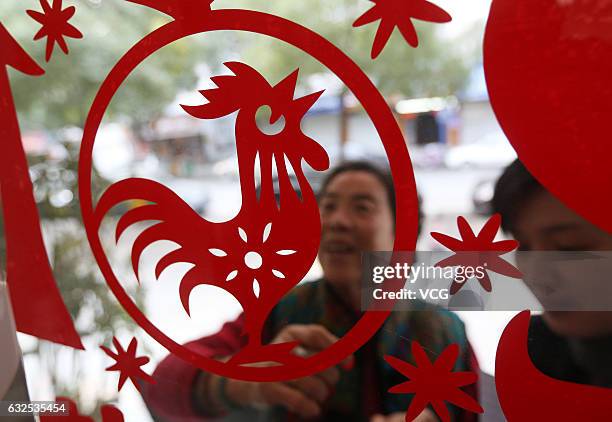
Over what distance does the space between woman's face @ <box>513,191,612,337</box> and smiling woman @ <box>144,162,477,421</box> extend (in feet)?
0.62

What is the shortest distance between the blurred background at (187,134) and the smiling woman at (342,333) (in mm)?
48

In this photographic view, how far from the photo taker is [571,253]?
101 centimetres

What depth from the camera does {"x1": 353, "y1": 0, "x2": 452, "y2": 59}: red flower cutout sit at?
1015mm

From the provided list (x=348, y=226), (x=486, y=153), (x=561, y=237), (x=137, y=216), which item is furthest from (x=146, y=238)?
(x=561, y=237)

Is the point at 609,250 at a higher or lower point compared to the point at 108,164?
lower

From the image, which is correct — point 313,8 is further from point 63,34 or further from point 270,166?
point 63,34

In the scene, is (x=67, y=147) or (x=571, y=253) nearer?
(x=571, y=253)

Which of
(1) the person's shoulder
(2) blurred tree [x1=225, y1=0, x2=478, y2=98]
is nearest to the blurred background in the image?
(2) blurred tree [x1=225, y1=0, x2=478, y2=98]

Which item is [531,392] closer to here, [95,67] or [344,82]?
[344,82]

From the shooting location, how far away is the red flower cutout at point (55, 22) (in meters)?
1.19

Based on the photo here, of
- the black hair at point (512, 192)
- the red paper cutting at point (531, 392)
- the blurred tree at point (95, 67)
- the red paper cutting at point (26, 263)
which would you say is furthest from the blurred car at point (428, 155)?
the red paper cutting at point (26, 263)

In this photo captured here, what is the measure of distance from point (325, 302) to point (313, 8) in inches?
23.1

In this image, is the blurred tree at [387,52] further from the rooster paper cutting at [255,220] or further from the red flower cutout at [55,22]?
the red flower cutout at [55,22]

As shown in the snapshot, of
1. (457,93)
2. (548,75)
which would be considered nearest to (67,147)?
(457,93)
